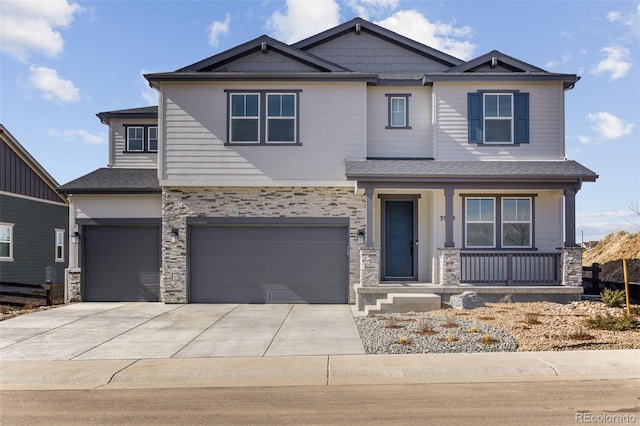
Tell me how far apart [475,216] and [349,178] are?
432cm

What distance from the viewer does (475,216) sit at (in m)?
16.2

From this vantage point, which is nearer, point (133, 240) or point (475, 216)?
point (475, 216)

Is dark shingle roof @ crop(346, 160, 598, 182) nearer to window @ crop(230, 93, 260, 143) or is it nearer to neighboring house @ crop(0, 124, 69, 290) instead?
window @ crop(230, 93, 260, 143)

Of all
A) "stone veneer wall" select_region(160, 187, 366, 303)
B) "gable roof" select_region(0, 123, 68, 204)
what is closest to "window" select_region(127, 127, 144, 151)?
"gable roof" select_region(0, 123, 68, 204)

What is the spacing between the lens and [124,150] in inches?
797

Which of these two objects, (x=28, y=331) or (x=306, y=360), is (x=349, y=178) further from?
(x=28, y=331)

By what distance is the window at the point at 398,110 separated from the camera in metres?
16.8

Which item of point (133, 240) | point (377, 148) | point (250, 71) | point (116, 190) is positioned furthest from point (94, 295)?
point (377, 148)

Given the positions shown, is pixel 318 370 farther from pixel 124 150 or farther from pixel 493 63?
pixel 124 150

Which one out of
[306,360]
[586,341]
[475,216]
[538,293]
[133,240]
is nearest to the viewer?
[306,360]

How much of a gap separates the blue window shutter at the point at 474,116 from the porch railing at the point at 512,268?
12.1ft

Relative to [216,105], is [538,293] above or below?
Result: below

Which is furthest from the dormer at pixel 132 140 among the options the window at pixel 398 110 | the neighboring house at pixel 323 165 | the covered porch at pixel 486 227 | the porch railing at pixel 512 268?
the porch railing at pixel 512 268

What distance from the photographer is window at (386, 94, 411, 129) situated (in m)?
16.8
